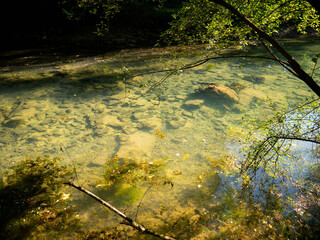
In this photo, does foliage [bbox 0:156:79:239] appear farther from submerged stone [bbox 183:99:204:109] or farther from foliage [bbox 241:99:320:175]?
submerged stone [bbox 183:99:204:109]

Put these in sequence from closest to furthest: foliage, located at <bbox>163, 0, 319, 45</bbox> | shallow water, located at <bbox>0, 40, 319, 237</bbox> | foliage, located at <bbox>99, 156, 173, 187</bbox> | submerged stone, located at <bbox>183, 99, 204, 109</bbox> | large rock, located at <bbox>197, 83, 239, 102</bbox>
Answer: foliage, located at <bbox>163, 0, 319, 45</bbox>, shallow water, located at <bbox>0, 40, 319, 237</bbox>, foliage, located at <bbox>99, 156, 173, 187</bbox>, submerged stone, located at <bbox>183, 99, 204, 109</bbox>, large rock, located at <bbox>197, 83, 239, 102</bbox>

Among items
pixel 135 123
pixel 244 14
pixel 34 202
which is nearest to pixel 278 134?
pixel 244 14

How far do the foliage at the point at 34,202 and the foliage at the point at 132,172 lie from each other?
0.83 meters

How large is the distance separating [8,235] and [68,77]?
25.8 ft

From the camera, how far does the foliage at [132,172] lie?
3.97 metres

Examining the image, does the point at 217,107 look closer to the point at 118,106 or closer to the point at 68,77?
the point at 118,106

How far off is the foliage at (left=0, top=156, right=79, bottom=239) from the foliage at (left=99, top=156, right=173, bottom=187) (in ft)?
2.73

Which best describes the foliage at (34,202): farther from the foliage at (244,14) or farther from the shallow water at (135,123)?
the foliage at (244,14)

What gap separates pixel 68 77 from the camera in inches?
374

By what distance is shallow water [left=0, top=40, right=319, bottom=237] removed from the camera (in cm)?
367

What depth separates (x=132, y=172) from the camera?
4.16m

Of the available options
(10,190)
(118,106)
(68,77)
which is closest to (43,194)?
(10,190)

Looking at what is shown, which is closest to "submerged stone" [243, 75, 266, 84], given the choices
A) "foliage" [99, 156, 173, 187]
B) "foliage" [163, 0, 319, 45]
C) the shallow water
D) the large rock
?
the shallow water

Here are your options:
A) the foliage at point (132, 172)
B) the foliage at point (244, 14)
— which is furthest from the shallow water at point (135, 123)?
the foliage at point (244, 14)
